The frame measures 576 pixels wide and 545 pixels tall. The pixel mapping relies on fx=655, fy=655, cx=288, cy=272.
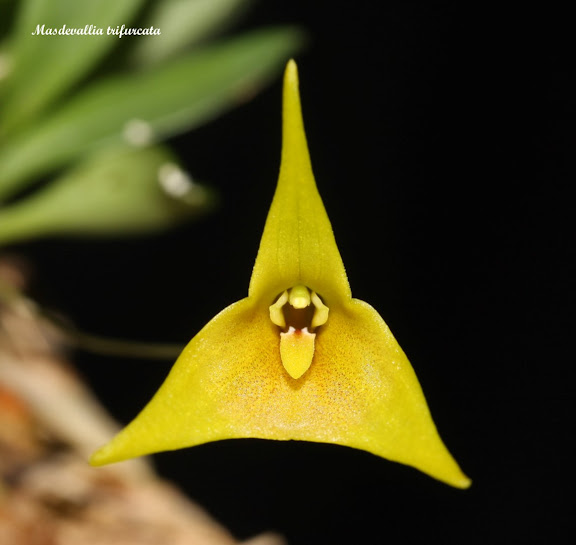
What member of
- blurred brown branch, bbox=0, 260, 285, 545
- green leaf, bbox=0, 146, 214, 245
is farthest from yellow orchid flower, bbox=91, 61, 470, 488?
green leaf, bbox=0, 146, 214, 245

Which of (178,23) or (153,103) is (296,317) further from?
(178,23)

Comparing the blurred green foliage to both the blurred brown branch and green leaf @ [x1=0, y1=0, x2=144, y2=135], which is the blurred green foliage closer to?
green leaf @ [x1=0, y1=0, x2=144, y2=135]

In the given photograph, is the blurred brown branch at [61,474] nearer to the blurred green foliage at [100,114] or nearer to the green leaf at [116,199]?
the green leaf at [116,199]

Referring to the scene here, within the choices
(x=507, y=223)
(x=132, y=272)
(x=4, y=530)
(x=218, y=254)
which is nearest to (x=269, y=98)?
(x=218, y=254)

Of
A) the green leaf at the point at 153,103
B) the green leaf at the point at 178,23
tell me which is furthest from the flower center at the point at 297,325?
the green leaf at the point at 178,23

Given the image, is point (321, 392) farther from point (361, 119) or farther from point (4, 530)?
point (361, 119)

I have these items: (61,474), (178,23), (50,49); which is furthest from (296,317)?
(178,23)

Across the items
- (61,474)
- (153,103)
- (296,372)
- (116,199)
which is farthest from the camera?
(116,199)
